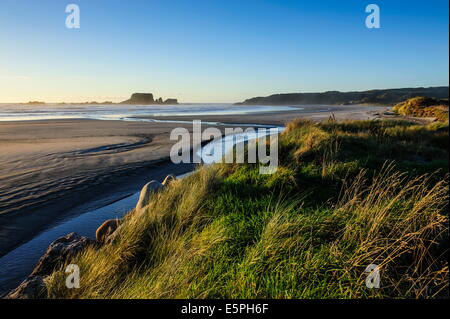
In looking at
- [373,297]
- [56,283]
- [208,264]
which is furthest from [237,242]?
[56,283]

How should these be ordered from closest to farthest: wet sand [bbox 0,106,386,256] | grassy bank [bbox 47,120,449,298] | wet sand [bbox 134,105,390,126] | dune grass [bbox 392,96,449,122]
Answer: grassy bank [bbox 47,120,449,298]
wet sand [bbox 0,106,386,256]
dune grass [bbox 392,96,449,122]
wet sand [bbox 134,105,390,126]

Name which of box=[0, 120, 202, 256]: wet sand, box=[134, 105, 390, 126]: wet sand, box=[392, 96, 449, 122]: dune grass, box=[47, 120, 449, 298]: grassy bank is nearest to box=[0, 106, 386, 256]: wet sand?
box=[0, 120, 202, 256]: wet sand

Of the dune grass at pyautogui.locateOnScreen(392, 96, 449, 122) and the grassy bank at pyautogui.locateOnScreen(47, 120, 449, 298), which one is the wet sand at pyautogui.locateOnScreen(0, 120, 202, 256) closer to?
the grassy bank at pyautogui.locateOnScreen(47, 120, 449, 298)

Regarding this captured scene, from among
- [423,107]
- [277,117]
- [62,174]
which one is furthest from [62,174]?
[277,117]

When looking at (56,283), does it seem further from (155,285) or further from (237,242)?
(237,242)

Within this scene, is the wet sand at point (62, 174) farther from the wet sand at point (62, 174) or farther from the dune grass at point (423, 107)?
the dune grass at point (423, 107)

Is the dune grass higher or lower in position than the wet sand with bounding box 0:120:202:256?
higher

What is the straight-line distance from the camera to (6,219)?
5.71 meters

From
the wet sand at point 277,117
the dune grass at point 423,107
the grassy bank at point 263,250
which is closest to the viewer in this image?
the grassy bank at point 263,250

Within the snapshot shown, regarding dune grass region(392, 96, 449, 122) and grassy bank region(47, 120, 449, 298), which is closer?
grassy bank region(47, 120, 449, 298)

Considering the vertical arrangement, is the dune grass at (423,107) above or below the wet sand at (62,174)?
above

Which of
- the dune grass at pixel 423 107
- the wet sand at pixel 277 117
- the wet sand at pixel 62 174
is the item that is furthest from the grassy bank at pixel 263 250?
the dune grass at pixel 423 107
